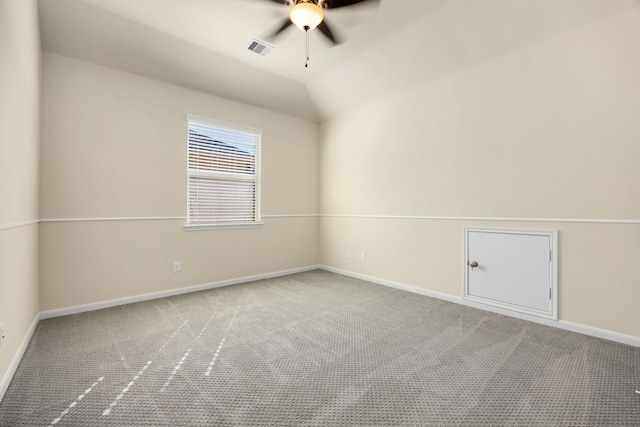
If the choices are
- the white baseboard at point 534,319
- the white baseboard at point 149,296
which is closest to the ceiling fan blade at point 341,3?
the white baseboard at point 534,319

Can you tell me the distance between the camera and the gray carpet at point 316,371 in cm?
145

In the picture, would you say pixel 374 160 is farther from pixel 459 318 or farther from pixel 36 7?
pixel 36 7

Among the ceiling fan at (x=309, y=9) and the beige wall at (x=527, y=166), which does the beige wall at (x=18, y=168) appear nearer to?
the ceiling fan at (x=309, y=9)

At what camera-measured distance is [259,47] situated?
3146 mm

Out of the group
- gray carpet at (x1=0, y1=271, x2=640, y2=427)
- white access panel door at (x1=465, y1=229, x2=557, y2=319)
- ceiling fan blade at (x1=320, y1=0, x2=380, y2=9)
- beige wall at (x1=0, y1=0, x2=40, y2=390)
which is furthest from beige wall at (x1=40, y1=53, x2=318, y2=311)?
white access panel door at (x1=465, y1=229, x2=557, y2=319)

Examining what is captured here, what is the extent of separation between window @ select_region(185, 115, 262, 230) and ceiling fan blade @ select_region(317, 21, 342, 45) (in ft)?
6.47

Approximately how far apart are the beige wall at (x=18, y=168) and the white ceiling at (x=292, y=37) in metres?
0.56

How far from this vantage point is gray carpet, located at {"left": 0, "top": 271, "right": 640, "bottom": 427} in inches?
57.2

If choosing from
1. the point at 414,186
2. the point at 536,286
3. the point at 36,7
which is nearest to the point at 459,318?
the point at 536,286

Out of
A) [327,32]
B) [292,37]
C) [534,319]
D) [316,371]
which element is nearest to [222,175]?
[292,37]

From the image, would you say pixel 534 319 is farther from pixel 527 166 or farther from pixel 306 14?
pixel 306 14

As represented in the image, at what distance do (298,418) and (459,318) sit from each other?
1.96 metres

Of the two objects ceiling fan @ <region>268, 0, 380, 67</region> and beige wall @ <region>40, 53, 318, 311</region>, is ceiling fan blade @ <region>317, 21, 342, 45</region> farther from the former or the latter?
beige wall @ <region>40, 53, 318, 311</region>

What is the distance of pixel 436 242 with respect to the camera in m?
3.38
